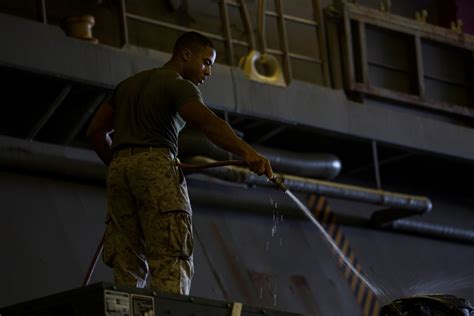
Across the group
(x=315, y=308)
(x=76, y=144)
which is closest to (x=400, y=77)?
(x=315, y=308)

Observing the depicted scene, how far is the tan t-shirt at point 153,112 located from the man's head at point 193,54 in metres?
0.15

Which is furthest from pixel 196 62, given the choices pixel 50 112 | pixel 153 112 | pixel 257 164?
pixel 50 112

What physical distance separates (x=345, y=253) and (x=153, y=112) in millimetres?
7883

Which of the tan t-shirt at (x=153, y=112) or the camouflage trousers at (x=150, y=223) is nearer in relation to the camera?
the camouflage trousers at (x=150, y=223)

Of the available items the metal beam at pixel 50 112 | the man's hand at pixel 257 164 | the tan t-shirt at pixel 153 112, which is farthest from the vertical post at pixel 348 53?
the man's hand at pixel 257 164

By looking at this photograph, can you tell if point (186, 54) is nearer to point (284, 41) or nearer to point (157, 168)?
point (157, 168)

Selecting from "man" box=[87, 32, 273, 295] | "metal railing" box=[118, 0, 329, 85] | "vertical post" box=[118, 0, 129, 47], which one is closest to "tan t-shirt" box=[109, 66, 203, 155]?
"man" box=[87, 32, 273, 295]

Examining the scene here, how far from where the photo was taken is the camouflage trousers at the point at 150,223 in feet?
23.1

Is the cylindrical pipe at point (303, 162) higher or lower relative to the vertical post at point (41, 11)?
lower

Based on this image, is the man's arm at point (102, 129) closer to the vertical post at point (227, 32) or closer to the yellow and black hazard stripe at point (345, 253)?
the vertical post at point (227, 32)

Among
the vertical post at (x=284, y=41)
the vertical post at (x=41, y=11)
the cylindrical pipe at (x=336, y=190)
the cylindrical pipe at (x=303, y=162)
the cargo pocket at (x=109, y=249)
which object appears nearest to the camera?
the cargo pocket at (x=109, y=249)

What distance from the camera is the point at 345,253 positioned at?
14.8 meters

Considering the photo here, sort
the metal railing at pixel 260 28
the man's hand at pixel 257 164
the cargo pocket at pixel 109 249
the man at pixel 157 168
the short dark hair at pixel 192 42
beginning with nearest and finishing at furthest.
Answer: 1. the man's hand at pixel 257 164
2. the man at pixel 157 168
3. the cargo pocket at pixel 109 249
4. the short dark hair at pixel 192 42
5. the metal railing at pixel 260 28

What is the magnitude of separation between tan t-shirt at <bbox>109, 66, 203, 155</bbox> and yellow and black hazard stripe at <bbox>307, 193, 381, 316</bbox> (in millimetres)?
6937
